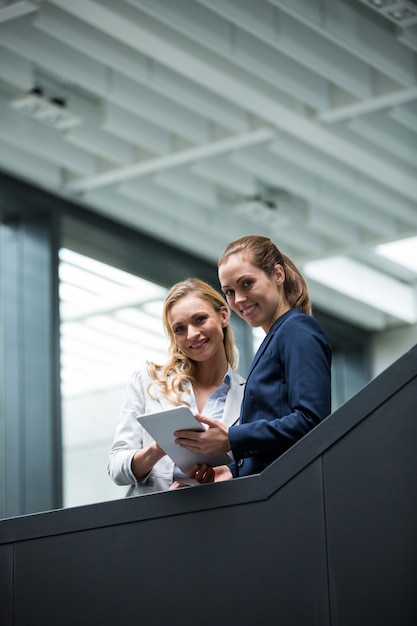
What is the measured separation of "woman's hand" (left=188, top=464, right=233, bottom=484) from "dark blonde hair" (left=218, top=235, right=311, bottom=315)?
17.9 inches

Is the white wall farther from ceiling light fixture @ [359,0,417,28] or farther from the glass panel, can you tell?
ceiling light fixture @ [359,0,417,28]

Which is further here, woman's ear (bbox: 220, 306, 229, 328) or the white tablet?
woman's ear (bbox: 220, 306, 229, 328)

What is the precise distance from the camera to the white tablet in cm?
258

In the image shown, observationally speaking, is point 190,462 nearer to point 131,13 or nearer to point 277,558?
point 277,558

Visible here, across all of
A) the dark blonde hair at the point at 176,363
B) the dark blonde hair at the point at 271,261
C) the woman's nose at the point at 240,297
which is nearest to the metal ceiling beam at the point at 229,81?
the dark blonde hair at the point at 176,363

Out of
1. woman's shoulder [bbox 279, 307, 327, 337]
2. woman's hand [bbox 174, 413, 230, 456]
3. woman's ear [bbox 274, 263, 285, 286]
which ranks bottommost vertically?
woman's hand [bbox 174, 413, 230, 456]

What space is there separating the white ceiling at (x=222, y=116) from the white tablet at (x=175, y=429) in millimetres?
3500

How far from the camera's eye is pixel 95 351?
8.43m

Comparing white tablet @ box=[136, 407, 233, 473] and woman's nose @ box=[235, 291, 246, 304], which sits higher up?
woman's nose @ box=[235, 291, 246, 304]

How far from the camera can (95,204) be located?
8.29 metres

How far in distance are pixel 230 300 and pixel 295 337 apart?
27cm

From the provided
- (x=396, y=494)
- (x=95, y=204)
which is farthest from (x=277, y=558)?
(x=95, y=204)

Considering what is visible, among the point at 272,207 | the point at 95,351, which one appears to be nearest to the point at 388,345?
the point at 272,207

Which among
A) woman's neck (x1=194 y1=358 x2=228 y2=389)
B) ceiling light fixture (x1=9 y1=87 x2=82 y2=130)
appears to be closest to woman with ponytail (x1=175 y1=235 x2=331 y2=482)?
woman's neck (x1=194 y1=358 x2=228 y2=389)
